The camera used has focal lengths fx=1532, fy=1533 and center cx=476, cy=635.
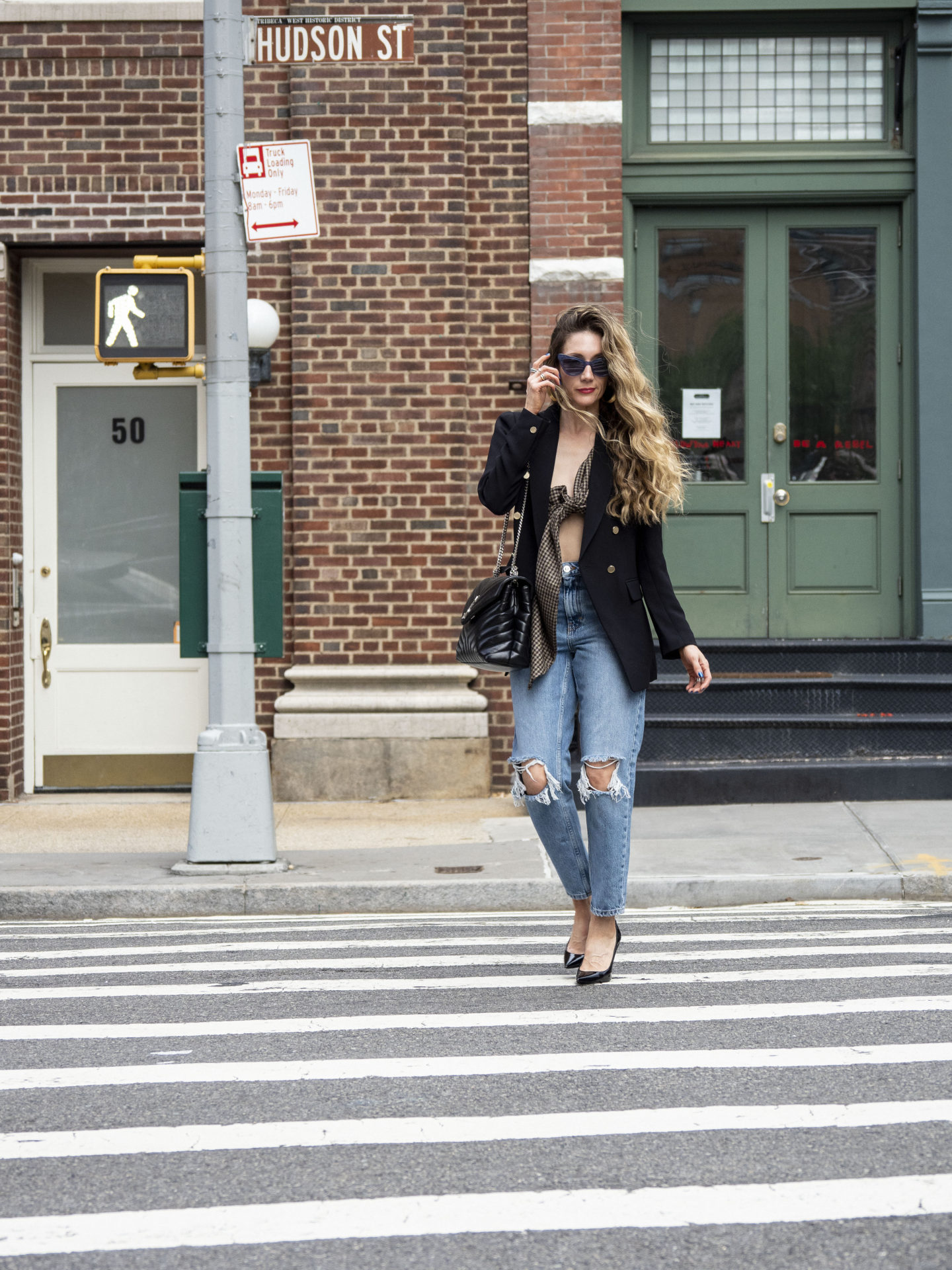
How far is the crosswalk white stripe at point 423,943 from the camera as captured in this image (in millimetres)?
5922

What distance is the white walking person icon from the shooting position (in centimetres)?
735

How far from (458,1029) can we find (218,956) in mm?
1515

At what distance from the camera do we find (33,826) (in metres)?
8.86

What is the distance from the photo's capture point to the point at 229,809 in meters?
7.45

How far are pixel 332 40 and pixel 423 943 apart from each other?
170 inches

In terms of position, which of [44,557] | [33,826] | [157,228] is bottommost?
[33,826]

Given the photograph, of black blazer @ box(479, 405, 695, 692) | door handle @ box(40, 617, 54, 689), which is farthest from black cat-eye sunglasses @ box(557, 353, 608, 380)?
door handle @ box(40, 617, 54, 689)

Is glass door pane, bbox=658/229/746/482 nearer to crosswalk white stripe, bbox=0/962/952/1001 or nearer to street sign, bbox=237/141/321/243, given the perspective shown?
street sign, bbox=237/141/321/243

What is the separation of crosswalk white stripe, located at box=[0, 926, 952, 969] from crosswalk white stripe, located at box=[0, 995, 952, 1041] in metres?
1.10

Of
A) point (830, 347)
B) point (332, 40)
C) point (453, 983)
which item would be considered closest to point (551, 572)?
point (453, 983)

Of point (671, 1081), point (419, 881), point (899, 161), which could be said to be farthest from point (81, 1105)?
point (899, 161)

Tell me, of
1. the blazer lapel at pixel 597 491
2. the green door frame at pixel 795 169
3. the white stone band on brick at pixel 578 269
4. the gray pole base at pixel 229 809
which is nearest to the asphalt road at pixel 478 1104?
the gray pole base at pixel 229 809

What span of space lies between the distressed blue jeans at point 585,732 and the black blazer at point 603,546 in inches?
2.2

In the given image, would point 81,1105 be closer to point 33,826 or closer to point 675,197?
point 33,826
